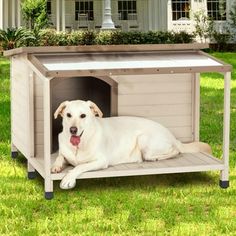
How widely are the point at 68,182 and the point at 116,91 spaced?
140 centimetres

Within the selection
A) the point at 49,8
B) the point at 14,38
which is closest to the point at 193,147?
the point at 14,38

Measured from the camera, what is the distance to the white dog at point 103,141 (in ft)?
22.4

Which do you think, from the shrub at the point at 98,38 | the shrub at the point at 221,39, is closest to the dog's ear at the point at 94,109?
the shrub at the point at 98,38

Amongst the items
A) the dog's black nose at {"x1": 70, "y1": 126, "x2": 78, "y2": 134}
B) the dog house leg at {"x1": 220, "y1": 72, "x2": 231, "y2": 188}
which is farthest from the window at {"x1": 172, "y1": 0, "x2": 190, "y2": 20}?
the dog's black nose at {"x1": 70, "y1": 126, "x2": 78, "y2": 134}

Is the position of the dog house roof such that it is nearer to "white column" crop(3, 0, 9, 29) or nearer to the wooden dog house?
the wooden dog house

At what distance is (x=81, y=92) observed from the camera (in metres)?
8.35

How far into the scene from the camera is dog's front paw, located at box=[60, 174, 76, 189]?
6.63 meters

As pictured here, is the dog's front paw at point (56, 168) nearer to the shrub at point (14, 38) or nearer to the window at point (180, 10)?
the shrub at point (14, 38)

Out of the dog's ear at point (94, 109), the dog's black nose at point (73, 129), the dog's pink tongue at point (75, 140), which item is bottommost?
the dog's pink tongue at point (75, 140)

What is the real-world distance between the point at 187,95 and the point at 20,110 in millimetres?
1638

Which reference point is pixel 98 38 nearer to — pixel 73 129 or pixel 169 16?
pixel 169 16

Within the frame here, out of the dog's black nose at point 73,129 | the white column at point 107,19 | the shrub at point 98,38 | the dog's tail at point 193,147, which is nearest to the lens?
the dog's black nose at point 73,129

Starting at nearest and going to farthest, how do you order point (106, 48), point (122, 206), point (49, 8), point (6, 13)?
→ point (122, 206) < point (106, 48) < point (6, 13) < point (49, 8)

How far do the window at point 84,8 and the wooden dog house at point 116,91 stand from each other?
89.5 feet
